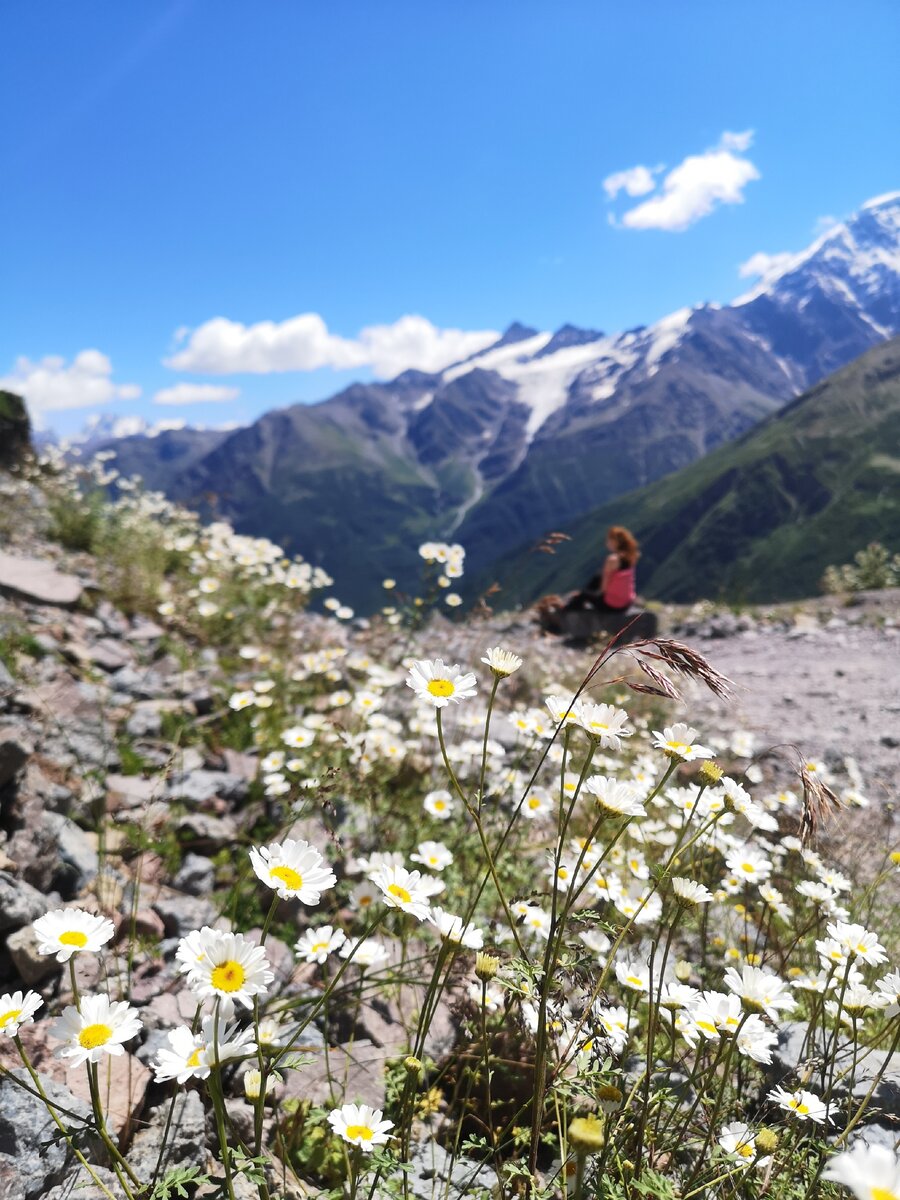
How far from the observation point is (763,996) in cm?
214

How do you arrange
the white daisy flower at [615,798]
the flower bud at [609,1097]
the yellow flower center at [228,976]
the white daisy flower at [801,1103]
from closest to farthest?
1. the yellow flower center at [228,976]
2. the flower bud at [609,1097]
3. the white daisy flower at [615,798]
4. the white daisy flower at [801,1103]

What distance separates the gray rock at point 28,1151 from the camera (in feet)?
6.37

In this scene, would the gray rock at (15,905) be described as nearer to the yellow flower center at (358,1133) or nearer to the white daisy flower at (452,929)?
the yellow flower center at (358,1133)

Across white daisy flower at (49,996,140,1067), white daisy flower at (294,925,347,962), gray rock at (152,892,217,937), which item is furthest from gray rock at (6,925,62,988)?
white daisy flower at (49,996,140,1067)

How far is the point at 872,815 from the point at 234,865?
5.28m

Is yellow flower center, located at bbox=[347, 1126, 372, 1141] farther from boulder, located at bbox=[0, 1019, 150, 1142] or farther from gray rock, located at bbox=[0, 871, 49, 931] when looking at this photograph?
gray rock, located at bbox=[0, 871, 49, 931]

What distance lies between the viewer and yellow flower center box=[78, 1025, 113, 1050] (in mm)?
1557

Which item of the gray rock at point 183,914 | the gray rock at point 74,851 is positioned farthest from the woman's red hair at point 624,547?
the gray rock at point 74,851

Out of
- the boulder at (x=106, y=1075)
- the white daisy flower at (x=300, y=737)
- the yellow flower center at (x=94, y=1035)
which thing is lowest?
the boulder at (x=106, y=1075)

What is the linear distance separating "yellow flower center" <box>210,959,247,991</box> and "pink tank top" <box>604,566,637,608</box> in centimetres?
1271

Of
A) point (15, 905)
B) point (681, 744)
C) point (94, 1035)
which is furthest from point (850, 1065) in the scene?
point (15, 905)

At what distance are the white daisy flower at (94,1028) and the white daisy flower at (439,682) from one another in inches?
40.6

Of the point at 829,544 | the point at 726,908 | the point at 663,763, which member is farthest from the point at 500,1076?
the point at 829,544

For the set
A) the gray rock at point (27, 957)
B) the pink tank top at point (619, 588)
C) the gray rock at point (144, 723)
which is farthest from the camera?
the pink tank top at point (619, 588)
